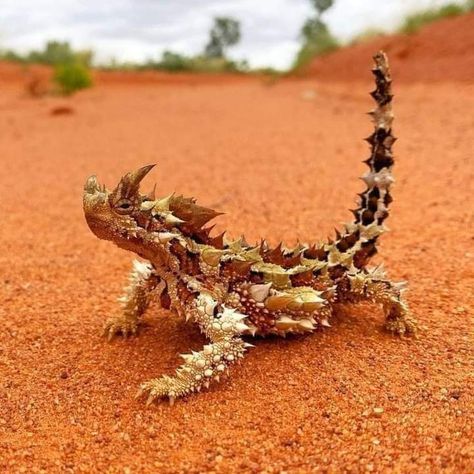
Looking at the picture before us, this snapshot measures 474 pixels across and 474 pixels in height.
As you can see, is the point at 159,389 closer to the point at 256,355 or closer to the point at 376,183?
the point at 256,355

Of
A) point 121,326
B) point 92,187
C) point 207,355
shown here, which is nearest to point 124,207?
point 92,187

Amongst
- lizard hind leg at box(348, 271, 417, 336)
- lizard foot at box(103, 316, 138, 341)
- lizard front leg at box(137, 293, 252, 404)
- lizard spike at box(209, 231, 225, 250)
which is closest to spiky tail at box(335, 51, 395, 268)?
lizard hind leg at box(348, 271, 417, 336)

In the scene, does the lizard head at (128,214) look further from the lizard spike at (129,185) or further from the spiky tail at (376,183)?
the spiky tail at (376,183)

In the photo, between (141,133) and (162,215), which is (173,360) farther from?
(141,133)

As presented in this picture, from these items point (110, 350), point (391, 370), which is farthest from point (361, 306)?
point (110, 350)

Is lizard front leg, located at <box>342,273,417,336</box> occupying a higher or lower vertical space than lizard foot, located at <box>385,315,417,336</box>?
higher

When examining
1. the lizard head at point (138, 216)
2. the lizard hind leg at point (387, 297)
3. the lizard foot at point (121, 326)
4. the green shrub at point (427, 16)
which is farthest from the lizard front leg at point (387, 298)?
the green shrub at point (427, 16)

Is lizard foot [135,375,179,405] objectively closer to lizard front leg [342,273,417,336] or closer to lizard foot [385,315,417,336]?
lizard front leg [342,273,417,336]

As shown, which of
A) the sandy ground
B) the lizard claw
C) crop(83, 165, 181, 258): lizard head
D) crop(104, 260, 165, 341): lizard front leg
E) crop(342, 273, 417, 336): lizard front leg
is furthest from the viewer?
crop(104, 260, 165, 341): lizard front leg
